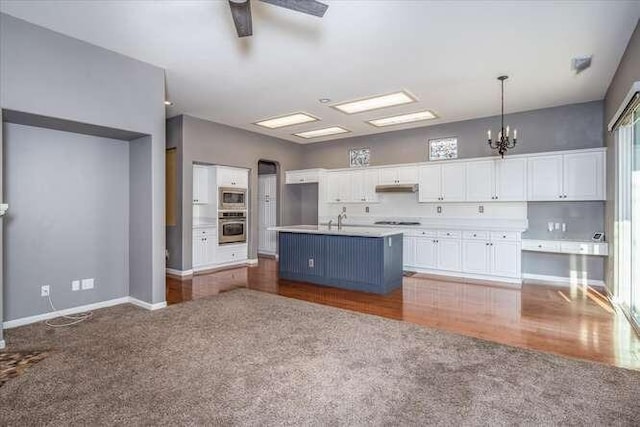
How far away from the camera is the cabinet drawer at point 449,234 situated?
5.94 meters

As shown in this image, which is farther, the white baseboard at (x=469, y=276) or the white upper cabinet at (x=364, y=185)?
the white upper cabinet at (x=364, y=185)

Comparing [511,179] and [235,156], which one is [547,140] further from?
[235,156]

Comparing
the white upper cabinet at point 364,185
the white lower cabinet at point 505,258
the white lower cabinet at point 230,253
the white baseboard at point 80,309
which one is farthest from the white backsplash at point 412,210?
the white baseboard at point 80,309

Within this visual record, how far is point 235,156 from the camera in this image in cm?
704

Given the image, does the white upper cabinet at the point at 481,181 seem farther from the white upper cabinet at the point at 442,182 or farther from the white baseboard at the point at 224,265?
the white baseboard at the point at 224,265

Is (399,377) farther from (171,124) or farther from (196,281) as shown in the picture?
(171,124)

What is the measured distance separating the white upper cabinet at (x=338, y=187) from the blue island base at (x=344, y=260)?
2.37 m

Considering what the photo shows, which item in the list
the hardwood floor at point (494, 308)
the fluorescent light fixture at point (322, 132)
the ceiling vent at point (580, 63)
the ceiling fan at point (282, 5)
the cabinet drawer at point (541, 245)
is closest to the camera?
the ceiling fan at point (282, 5)

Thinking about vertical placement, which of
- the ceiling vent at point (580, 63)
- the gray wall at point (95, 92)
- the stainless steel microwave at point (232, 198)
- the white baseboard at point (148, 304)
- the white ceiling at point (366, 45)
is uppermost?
the white ceiling at point (366, 45)

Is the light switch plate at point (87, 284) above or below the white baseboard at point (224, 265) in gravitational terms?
above

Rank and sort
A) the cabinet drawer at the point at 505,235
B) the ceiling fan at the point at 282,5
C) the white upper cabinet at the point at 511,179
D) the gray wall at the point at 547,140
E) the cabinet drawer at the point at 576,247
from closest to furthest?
the ceiling fan at the point at 282,5 < the cabinet drawer at the point at 576,247 < the gray wall at the point at 547,140 < the cabinet drawer at the point at 505,235 < the white upper cabinet at the point at 511,179

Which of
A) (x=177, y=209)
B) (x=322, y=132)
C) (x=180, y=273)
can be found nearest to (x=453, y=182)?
(x=322, y=132)

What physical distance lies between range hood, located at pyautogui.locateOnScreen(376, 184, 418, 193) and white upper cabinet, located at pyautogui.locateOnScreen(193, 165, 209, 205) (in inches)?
139

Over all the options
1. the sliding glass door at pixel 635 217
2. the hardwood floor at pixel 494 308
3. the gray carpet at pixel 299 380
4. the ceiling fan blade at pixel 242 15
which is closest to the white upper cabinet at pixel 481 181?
the hardwood floor at pixel 494 308
